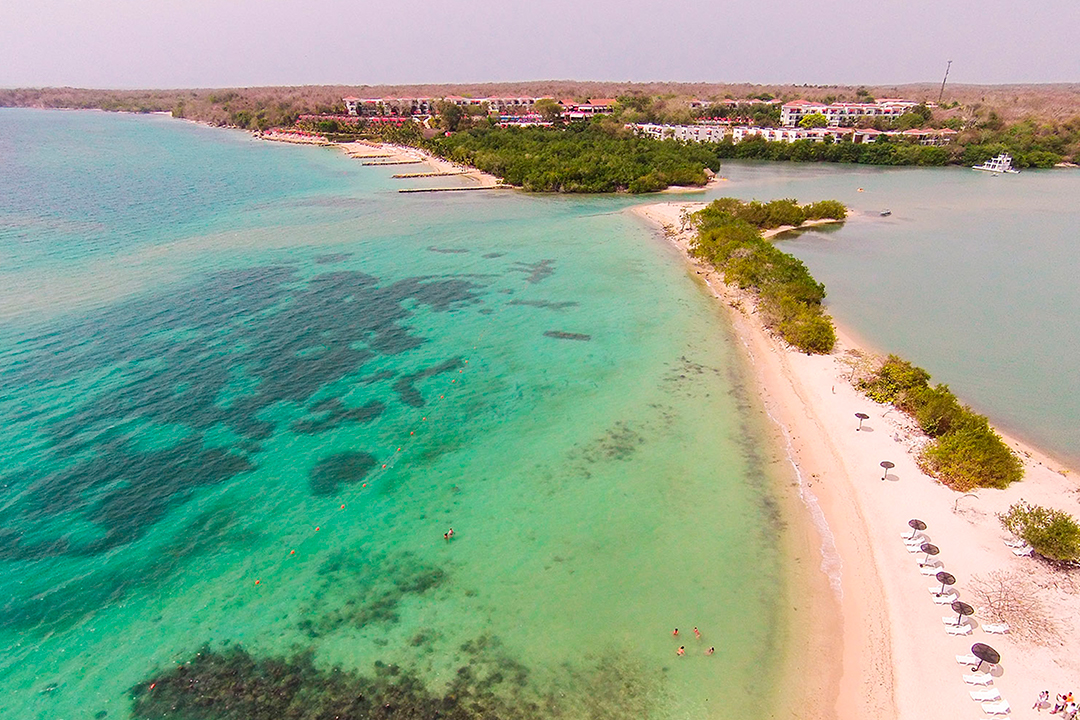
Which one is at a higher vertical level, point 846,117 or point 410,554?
point 846,117

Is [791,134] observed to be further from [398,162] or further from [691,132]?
[398,162]

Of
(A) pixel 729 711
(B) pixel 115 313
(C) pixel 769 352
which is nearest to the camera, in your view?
(A) pixel 729 711

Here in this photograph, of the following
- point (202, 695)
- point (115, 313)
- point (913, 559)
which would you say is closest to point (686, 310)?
point (913, 559)

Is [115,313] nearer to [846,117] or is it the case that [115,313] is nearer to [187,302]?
[187,302]

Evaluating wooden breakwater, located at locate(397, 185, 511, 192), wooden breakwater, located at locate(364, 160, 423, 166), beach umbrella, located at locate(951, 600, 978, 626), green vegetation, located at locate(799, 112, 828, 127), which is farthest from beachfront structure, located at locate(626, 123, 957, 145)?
beach umbrella, located at locate(951, 600, 978, 626)

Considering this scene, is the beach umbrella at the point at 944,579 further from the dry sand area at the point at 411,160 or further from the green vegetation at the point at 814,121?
the green vegetation at the point at 814,121

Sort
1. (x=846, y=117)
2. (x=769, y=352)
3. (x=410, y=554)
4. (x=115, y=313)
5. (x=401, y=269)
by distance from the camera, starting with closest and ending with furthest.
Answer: (x=410, y=554)
(x=769, y=352)
(x=115, y=313)
(x=401, y=269)
(x=846, y=117)

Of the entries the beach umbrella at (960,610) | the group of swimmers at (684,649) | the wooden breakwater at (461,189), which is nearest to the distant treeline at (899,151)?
the wooden breakwater at (461,189)
